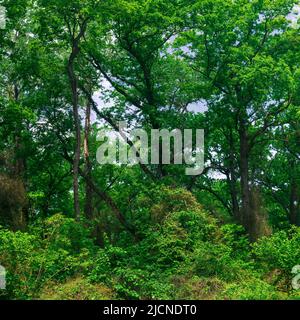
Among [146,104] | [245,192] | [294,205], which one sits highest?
[146,104]

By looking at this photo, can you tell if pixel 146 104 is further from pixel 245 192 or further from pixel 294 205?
pixel 294 205

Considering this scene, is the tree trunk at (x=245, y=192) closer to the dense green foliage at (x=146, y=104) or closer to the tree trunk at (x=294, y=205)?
the dense green foliage at (x=146, y=104)

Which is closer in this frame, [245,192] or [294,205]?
[245,192]

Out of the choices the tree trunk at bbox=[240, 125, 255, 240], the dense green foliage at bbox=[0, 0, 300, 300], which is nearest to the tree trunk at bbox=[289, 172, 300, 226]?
the dense green foliage at bbox=[0, 0, 300, 300]

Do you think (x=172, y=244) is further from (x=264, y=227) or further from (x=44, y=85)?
(x=44, y=85)

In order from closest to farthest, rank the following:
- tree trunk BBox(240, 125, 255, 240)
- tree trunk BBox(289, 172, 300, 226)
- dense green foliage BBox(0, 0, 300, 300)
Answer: dense green foliage BBox(0, 0, 300, 300) → tree trunk BBox(240, 125, 255, 240) → tree trunk BBox(289, 172, 300, 226)

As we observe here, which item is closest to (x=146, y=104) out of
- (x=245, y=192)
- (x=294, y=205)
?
(x=245, y=192)

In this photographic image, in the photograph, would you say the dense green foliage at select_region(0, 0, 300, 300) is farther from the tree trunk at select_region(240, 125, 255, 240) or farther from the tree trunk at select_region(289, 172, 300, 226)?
the tree trunk at select_region(289, 172, 300, 226)

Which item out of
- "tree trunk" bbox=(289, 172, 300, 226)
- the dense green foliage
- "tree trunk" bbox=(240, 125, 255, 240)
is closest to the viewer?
the dense green foliage

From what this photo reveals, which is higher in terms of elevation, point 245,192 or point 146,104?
point 146,104

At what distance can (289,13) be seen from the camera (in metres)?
26.7

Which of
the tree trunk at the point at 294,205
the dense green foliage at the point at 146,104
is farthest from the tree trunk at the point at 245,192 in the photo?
the tree trunk at the point at 294,205

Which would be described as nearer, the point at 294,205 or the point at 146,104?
the point at 146,104
